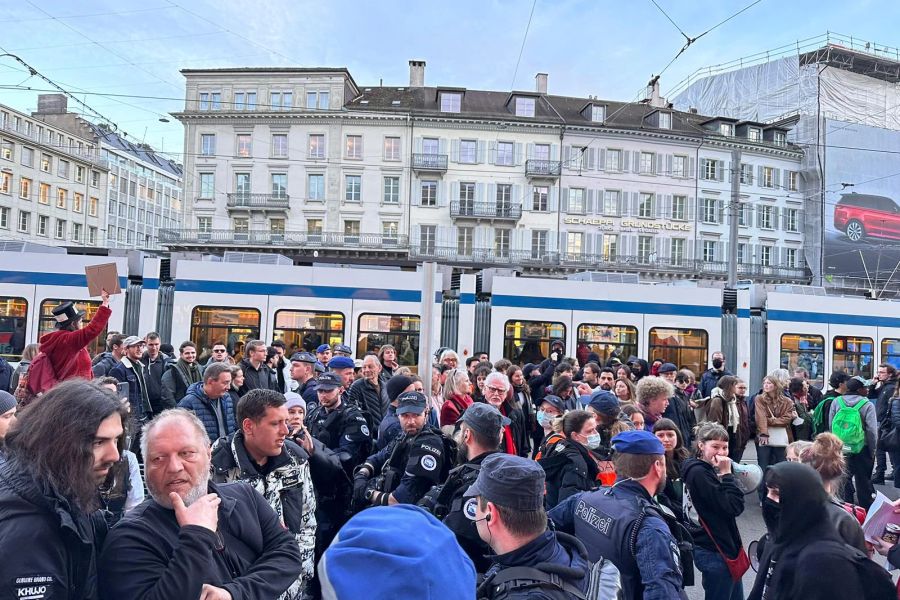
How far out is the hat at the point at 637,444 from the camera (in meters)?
3.20

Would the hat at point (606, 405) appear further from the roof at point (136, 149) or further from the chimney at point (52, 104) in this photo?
the chimney at point (52, 104)

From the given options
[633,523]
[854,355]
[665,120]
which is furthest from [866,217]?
[633,523]

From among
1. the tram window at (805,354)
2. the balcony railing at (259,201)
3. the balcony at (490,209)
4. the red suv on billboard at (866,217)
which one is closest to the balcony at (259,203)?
the balcony railing at (259,201)

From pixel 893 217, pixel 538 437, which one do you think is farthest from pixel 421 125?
pixel 538 437

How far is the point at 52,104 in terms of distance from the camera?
6003cm

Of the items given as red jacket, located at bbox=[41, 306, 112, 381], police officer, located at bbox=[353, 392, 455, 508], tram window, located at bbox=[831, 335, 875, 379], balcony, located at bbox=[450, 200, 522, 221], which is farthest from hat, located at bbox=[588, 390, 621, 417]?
balcony, located at bbox=[450, 200, 522, 221]

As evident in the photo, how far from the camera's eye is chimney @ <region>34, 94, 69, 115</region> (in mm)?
59344

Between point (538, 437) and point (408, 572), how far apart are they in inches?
315

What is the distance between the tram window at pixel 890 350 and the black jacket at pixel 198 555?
1844cm

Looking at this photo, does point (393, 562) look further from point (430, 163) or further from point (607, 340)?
point (430, 163)

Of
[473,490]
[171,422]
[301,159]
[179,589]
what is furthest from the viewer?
[301,159]

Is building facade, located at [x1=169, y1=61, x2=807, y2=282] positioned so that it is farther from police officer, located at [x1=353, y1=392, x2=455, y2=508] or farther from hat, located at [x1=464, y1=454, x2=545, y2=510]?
hat, located at [x1=464, y1=454, x2=545, y2=510]

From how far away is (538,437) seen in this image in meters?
9.03

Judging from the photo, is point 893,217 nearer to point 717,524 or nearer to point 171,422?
point 717,524
